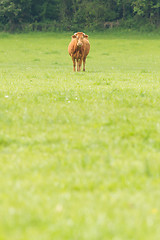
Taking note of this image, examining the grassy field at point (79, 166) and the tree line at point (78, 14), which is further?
the tree line at point (78, 14)

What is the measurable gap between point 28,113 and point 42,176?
371 cm

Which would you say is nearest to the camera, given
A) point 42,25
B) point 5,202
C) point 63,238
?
point 63,238

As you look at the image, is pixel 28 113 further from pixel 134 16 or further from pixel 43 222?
pixel 134 16

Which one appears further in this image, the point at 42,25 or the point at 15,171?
the point at 42,25

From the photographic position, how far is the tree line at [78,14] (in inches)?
2562

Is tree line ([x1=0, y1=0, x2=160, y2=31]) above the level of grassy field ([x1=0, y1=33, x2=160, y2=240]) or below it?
below

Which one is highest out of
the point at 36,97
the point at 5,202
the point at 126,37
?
the point at 5,202

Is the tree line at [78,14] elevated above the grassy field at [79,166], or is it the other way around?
the grassy field at [79,166]

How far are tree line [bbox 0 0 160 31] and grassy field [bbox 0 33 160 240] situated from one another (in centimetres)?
5605

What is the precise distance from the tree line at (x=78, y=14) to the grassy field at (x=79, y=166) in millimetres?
56051

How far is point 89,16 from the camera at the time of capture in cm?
6706

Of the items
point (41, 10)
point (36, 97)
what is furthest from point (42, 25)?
point (36, 97)

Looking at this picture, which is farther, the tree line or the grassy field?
the tree line

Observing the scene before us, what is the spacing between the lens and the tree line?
65.1m
